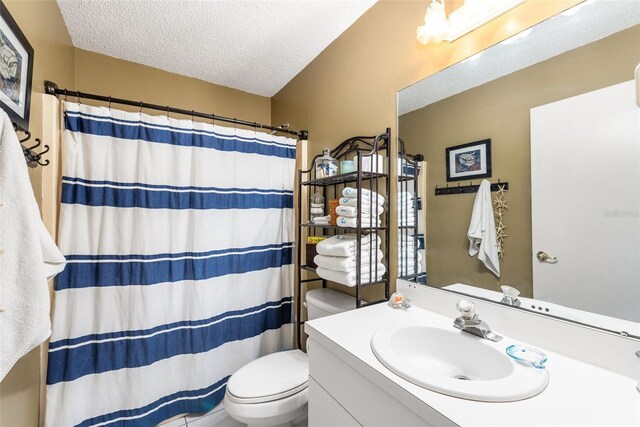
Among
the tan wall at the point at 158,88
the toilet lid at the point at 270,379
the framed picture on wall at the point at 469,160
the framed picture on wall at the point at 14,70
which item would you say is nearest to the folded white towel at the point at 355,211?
the framed picture on wall at the point at 469,160

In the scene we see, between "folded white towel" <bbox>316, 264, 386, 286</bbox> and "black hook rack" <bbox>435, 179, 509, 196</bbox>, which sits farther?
"folded white towel" <bbox>316, 264, 386, 286</bbox>

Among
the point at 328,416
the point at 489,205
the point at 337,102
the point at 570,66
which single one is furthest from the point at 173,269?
the point at 570,66

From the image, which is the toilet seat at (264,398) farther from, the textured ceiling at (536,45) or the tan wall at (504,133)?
the textured ceiling at (536,45)

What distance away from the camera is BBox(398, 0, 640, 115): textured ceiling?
2.46ft

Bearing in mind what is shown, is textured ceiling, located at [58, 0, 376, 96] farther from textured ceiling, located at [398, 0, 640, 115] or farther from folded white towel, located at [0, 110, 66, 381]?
folded white towel, located at [0, 110, 66, 381]

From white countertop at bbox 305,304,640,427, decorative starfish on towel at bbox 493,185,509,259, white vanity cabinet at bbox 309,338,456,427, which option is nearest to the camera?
white countertop at bbox 305,304,640,427

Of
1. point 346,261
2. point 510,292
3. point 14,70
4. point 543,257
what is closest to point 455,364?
point 510,292

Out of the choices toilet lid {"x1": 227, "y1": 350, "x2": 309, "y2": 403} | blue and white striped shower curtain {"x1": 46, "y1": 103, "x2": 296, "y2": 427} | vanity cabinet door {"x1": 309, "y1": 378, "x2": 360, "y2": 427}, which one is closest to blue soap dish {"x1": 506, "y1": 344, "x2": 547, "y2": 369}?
→ vanity cabinet door {"x1": 309, "y1": 378, "x2": 360, "y2": 427}

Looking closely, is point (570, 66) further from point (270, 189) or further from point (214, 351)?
point (214, 351)

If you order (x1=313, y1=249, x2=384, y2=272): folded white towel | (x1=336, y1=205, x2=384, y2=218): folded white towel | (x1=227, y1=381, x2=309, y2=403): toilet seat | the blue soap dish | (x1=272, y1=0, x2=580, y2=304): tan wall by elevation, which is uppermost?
(x1=272, y1=0, x2=580, y2=304): tan wall

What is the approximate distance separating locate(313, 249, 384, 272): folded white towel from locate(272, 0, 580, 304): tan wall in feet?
0.32

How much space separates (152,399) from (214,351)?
0.37 m

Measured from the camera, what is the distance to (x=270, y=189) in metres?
1.89

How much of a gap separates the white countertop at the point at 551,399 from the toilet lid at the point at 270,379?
0.59 meters
